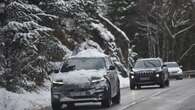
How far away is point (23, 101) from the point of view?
19594 millimetres

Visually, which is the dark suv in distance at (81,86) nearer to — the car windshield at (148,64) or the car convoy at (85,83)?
the car convoy at (85,83)

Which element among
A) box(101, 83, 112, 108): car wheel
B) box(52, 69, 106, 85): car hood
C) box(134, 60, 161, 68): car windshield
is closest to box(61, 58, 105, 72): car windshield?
box(52, 69, 106, 85): car hood

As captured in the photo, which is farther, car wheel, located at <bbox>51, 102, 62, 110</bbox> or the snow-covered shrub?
the snow-covered shrub

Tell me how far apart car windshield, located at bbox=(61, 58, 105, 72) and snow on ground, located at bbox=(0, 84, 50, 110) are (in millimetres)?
1561

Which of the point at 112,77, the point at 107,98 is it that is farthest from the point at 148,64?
the point at 107,98

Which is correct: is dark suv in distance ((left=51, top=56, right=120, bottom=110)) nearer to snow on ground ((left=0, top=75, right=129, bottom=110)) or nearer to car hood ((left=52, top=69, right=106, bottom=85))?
car hood ((left=52, top=69, right=106, bottom=85))

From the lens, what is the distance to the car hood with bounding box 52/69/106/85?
18250 mm

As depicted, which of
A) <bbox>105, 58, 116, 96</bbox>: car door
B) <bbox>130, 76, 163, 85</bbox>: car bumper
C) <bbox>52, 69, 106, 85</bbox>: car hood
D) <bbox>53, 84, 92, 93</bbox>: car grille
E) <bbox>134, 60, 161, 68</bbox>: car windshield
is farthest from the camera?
<bbox>134, 60, 161, 68</bbox>: car windshield

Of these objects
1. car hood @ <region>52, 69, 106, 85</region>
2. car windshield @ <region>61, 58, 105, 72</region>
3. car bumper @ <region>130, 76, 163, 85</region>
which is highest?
car windshield @ <region>61, 58, 105, 72</region>

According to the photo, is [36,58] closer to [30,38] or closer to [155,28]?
[30,38]

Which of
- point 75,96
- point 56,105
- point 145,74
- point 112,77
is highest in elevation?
point 112,77

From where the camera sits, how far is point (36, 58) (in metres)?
23.9

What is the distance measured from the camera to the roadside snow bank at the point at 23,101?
59.1 ft

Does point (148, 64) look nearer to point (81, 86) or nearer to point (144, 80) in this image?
point (144, 80)
